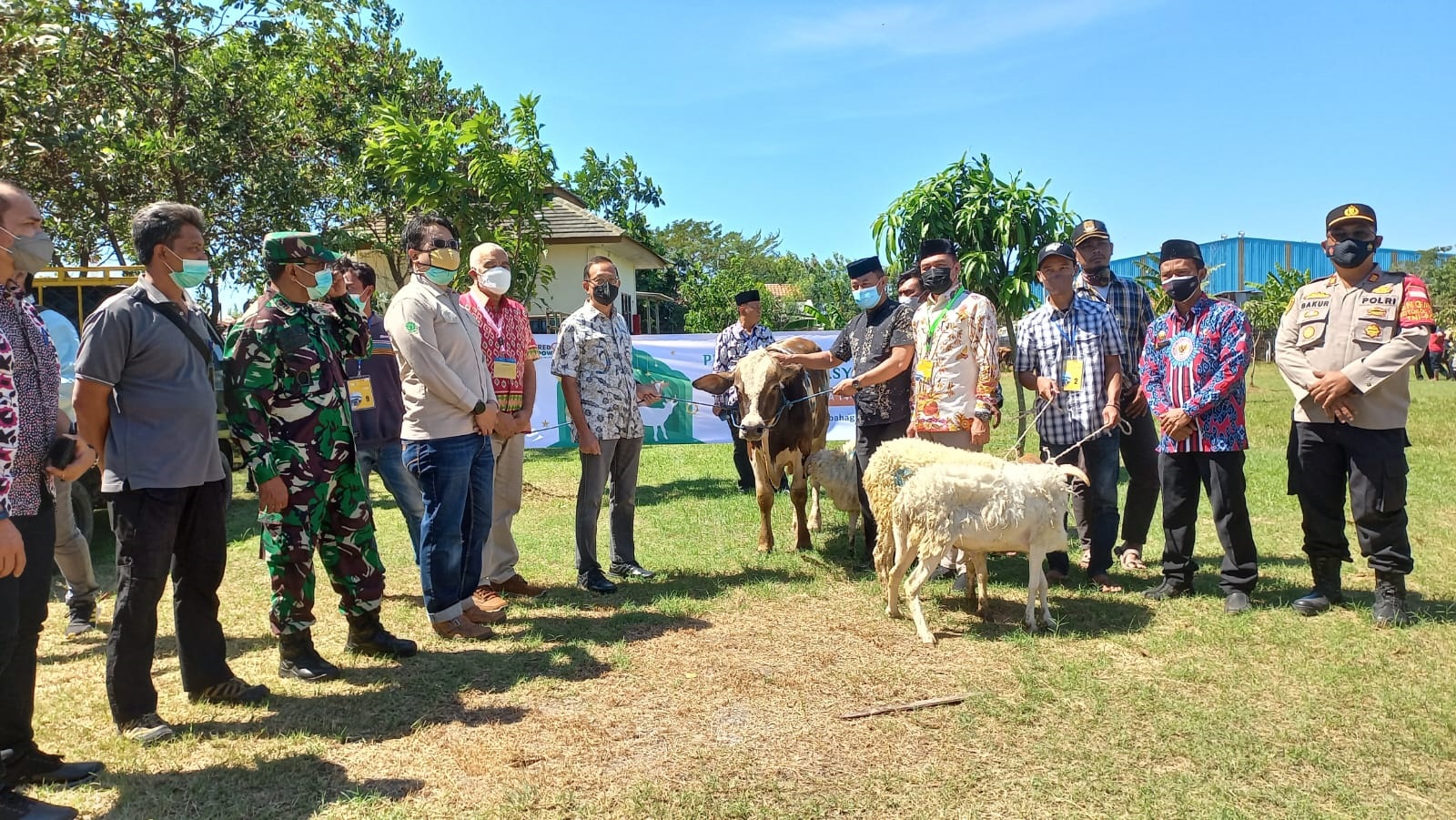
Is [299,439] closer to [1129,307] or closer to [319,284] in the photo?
[319,284]

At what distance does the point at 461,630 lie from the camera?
5098 mm

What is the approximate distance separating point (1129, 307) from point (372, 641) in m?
5.79

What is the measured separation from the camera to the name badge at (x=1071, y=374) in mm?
6082

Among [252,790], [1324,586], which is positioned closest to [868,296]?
[1324,586]

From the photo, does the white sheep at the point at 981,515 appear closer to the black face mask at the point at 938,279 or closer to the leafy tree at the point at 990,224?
the black face mask at the point at 938,279

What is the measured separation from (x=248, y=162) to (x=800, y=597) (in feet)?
37.8

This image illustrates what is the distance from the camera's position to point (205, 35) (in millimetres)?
12508

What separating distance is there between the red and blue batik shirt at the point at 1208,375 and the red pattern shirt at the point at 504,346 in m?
4.16

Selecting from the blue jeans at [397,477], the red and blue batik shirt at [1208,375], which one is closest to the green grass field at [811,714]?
the blue jeans at [397,477]

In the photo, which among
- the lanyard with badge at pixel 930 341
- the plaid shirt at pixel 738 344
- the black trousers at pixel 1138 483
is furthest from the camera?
the plaid shirt at pixel 738 344

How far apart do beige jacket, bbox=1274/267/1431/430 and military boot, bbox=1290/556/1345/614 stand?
0.88m

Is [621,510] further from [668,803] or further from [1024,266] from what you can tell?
[1024,266]

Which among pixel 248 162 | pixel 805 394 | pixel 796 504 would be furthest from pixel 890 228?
pixel 248 162

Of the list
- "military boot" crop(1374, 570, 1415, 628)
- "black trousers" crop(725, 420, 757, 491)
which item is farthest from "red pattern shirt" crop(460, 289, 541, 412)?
"military boot" crop(1374, 570, 1415, 628)
